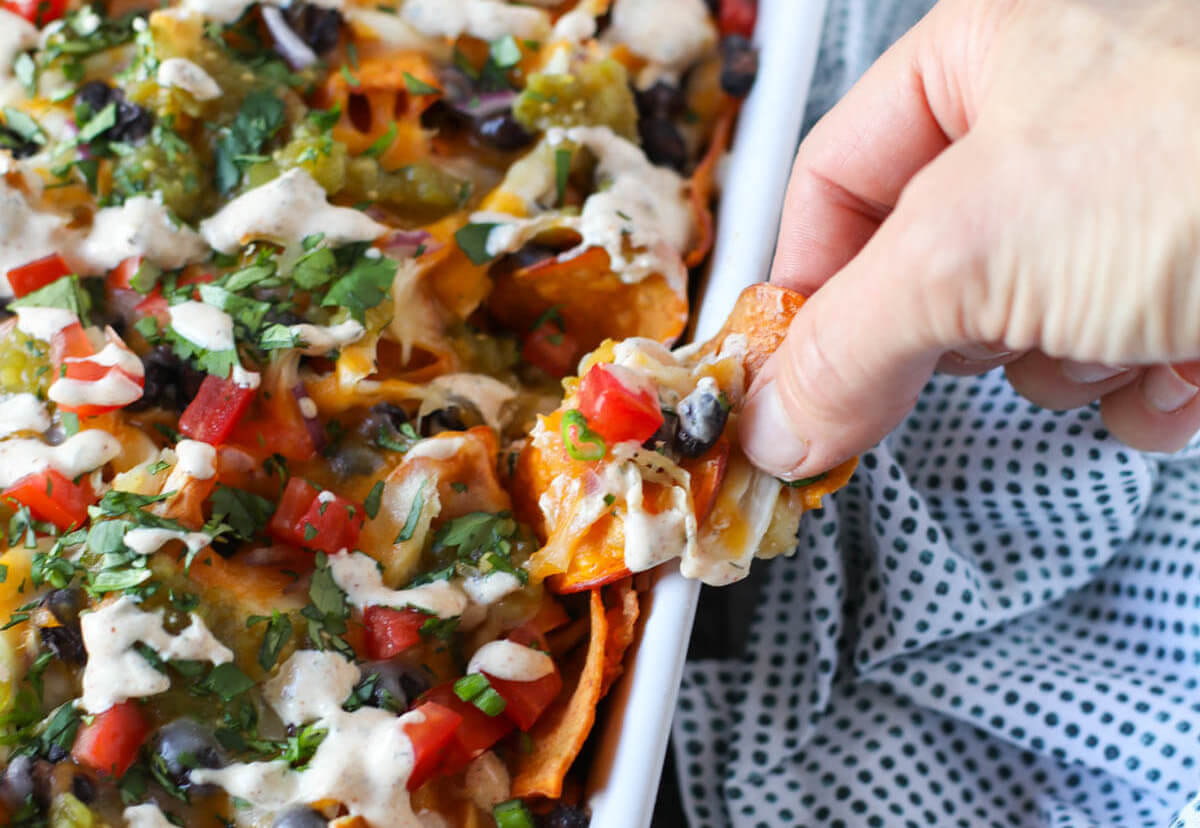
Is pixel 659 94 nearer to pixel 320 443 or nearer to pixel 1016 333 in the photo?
pixel 320 443

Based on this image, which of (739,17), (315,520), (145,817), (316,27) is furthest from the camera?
(739,17)

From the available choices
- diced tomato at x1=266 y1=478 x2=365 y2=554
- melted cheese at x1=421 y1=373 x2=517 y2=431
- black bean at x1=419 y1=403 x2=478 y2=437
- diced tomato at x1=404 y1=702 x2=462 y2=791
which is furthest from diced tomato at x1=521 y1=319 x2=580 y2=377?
diced tomato at x1=404 y1=702 x2=462 y2=791

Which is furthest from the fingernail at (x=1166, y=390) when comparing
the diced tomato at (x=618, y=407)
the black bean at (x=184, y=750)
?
the black bean at (x=184, y=750)

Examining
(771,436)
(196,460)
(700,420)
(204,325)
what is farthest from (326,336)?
(771,436)

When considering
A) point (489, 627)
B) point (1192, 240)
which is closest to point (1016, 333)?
point (1192, 240)

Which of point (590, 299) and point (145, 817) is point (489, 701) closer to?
point (145, 817)

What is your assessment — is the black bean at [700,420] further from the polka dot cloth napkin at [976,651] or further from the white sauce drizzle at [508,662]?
the polka dot cloth napkin at [976,651]

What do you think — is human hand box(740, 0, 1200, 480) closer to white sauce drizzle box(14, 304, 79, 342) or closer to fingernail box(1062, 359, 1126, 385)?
fingernail box(1062, 359, 1126, 385)
